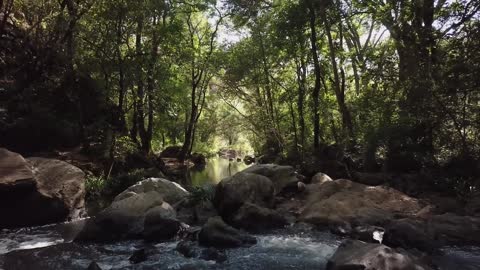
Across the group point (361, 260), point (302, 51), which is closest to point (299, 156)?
point (302, 51)

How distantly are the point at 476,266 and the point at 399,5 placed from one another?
39.3 ft

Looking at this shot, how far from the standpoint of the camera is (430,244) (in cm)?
797

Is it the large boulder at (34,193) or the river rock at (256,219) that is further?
the river rock at (256,219)

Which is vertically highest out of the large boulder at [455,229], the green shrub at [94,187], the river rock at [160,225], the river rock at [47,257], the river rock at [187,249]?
the green shrub at [94,187]

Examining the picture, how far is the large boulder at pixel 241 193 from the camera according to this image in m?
10.8

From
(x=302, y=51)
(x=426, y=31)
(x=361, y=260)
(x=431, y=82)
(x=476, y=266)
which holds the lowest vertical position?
(x=476, y=266)

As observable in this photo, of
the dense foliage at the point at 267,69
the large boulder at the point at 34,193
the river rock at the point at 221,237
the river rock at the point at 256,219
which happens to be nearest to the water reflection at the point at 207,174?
the dense foliage at the point at 267,69

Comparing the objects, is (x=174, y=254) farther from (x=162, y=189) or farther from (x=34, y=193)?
(x=34, y=193)

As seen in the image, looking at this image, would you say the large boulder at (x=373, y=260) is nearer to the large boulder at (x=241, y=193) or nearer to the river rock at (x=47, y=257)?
the large boulder at (x=241, y=193)

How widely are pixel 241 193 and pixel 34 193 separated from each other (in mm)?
5400

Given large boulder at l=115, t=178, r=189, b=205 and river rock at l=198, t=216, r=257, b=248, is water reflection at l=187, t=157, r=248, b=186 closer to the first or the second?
large boulder at l=115, t=178, r=189, b=205

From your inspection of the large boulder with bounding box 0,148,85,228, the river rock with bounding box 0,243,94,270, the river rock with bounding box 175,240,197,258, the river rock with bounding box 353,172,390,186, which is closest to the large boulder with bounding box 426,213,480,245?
the river rock with bounding box 353,172,390,186

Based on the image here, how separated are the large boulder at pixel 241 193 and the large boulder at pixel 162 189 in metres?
1.36

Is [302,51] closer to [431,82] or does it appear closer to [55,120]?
[431,82]
